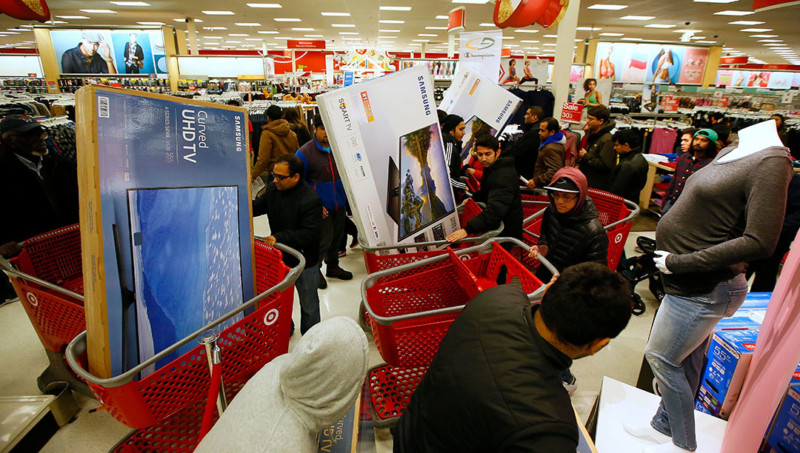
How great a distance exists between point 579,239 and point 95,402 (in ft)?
10.8

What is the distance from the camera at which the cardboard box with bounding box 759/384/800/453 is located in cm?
156

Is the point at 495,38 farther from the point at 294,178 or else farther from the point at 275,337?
the point at 275,337

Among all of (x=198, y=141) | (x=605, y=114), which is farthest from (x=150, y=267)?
(x=605, y=114)

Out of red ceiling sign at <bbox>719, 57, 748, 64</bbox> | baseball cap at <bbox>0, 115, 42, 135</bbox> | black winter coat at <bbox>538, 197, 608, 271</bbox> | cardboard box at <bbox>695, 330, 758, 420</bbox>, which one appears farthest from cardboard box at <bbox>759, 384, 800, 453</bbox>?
red ceiling sign at <bbox>719, 57, 748, 64</bbox>

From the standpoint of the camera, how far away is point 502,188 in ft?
9.08

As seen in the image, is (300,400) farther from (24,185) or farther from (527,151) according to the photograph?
(527,151)

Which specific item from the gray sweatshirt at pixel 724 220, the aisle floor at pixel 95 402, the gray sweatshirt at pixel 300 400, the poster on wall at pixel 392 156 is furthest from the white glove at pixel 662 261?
the gray sweatshirt at pixel 300 400

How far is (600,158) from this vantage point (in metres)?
4.67

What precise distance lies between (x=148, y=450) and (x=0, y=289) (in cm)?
320

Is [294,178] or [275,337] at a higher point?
[294,178]

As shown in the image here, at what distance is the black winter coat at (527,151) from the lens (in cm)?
482

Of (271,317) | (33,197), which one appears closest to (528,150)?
(271,317)

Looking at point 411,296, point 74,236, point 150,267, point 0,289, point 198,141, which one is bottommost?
point 0,289

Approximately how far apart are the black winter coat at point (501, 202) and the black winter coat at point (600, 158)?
2290mm
